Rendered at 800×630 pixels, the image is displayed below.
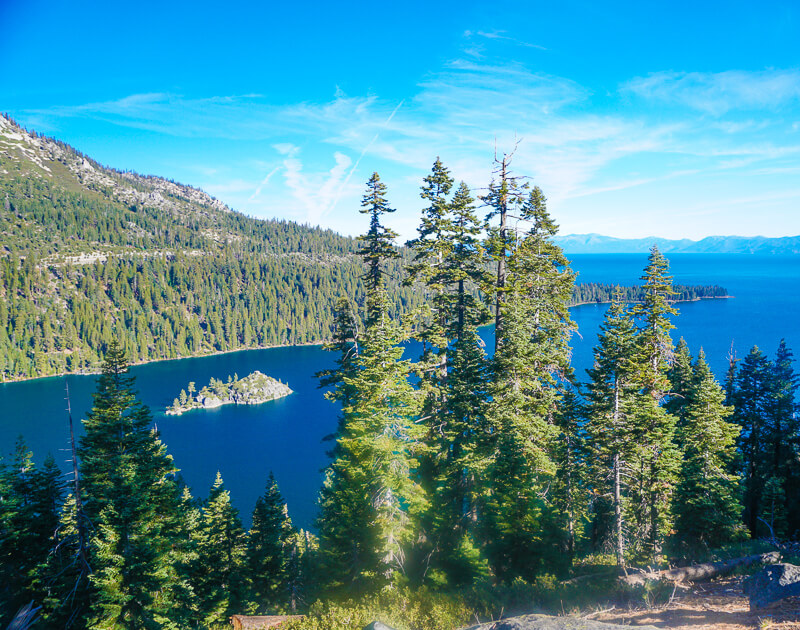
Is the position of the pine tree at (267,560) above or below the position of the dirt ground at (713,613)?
below

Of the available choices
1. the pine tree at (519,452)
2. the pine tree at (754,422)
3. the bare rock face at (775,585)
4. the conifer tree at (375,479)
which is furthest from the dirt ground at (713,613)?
the pine tree at (754,422)

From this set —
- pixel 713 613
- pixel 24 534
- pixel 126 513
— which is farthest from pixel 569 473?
pixel 24 534

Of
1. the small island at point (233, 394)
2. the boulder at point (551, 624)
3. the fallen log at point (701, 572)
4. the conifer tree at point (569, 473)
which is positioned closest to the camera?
the boulder at point (551, 624)

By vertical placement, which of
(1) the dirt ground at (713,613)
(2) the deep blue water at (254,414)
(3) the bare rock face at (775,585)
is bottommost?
(2) the deep blue water at (254,414)

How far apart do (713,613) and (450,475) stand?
1158 centimetres

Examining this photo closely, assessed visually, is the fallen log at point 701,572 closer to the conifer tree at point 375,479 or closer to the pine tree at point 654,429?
the pine tree at point 654,429

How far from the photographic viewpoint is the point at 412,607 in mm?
14641

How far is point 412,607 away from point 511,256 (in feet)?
49.8

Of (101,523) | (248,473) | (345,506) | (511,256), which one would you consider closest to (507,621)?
(345,506)

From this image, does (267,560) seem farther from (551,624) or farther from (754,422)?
(754,422)

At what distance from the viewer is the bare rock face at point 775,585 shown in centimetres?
939

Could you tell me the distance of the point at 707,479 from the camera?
72.2 feet

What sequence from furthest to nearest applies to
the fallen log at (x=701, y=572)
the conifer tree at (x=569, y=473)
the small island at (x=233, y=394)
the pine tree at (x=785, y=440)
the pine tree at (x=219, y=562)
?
the small island at (x=233, y=394), the pine tree at (x=785, y=440), the pine tree at (x=219, y=562), the conifer tree at (x=569, y=473), the fallen log at (x=701, y=572)

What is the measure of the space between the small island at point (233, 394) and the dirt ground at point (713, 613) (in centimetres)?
10702
